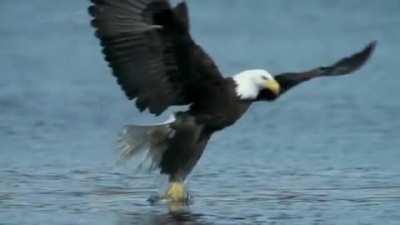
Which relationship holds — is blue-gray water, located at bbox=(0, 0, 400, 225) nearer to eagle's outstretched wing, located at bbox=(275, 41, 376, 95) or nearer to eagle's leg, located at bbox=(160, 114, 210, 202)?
eagle's leg, located at bbox=(160, 114, 210, 202)

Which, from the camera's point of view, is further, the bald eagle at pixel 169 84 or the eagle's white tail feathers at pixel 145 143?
the eagle's white tail feathers at pixel 145 143

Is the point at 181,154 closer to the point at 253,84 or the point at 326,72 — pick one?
the point at 253,84

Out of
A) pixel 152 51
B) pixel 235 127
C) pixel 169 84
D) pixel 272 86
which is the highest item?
pixel 152 51

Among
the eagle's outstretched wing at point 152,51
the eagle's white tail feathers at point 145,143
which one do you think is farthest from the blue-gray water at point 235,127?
the eagle's outstretched wing at point 152,51

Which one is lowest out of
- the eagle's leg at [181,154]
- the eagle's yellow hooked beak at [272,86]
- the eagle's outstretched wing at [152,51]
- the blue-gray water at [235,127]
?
the blue-gray water at [235,127]

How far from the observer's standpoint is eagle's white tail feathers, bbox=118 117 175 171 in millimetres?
10664

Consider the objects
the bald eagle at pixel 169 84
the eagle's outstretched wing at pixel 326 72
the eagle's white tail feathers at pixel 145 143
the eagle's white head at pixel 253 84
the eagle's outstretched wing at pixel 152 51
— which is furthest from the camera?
the eagle's outstretched wing at pixel 326 72

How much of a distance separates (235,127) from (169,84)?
9.10 ft

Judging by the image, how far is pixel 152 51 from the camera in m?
10.3

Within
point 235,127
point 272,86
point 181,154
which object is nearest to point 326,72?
point 272,86

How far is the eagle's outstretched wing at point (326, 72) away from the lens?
434 inches

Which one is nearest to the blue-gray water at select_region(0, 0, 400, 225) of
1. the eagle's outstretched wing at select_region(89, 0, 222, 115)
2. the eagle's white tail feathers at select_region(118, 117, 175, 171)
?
the eagle's white tail feathers at select_region(118, 117, 175, 171)

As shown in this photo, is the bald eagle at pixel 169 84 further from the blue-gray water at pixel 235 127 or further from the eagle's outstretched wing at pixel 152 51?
the blue-gray water at pixel 235 127

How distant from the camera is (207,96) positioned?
1054 cm
